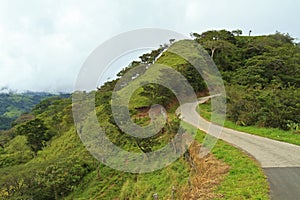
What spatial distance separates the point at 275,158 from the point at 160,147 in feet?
26.8

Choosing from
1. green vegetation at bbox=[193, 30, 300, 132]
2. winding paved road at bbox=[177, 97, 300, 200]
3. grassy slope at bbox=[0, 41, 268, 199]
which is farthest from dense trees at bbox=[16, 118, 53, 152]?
green vegetation at bbox=[193, 30, 300, 132]

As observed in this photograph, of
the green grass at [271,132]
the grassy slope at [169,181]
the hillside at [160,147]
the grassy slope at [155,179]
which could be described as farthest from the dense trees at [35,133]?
the green grass at [271,132]

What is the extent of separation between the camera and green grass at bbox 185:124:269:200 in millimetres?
7062

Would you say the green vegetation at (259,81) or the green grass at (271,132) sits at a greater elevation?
the green vegetation at (259,81)

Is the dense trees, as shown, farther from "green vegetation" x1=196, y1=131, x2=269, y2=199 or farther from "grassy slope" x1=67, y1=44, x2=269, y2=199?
"green vegetation" x1=196, y1=131, x2=269, y2=199

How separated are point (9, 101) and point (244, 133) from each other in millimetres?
184984

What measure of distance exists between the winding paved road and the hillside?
344mm

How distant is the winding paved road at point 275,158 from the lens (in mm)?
7113

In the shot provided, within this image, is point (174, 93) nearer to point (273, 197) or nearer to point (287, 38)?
point (273, 197)

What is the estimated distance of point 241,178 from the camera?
8.25 meters

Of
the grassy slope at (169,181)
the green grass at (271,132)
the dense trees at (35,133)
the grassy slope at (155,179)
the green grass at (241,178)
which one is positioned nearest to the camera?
the green grass at (241,178)

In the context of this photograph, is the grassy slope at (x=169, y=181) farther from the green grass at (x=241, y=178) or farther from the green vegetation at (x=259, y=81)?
the green vegetation at (x=259, y=81)

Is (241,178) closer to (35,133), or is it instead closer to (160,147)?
(160,147)

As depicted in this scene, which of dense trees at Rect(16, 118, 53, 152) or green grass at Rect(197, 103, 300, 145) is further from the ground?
dense trees at Rect(16, 118, 53, 152)
